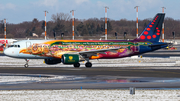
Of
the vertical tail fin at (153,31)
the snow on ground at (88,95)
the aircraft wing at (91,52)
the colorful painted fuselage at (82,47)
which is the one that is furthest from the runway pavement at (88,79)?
the vertical tail fin at (153,31)

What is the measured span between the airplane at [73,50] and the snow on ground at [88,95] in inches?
755

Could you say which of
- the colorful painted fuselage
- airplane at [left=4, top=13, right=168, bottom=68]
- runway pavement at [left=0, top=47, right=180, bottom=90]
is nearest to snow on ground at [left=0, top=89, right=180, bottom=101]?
runway pavement at [left=0, top=47, right=180, bottom=90]

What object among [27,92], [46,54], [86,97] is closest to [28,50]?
[46,54]

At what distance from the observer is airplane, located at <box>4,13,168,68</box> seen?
39.6 metres

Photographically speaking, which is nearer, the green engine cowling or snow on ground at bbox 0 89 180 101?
snow on ground at bbox 0 89 180 101

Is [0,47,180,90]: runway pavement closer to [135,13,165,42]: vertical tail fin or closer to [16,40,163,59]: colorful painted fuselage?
[16,40,163,59]: colorful painted fuselage

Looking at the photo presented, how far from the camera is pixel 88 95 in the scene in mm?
17594

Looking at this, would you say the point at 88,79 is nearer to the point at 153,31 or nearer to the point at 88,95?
the point at 88,95

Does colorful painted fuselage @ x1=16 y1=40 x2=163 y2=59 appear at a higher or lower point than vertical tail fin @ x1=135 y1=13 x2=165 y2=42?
lower

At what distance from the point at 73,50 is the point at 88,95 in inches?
922

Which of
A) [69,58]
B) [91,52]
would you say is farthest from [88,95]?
[91,52]

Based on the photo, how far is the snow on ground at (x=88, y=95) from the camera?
1641 cm

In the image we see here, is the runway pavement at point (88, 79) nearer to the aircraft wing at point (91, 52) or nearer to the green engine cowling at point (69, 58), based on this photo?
the green engine cowling at point (69, 58)

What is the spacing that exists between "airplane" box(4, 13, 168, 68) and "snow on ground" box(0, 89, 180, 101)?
62.9ft
